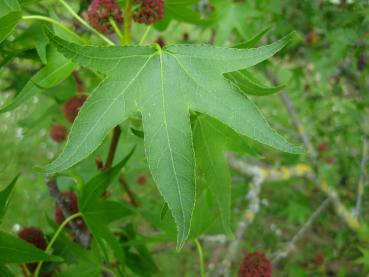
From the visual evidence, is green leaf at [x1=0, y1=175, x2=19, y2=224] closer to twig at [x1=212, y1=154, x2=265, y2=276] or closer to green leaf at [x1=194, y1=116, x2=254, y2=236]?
green leaf at [x1=194, y1=116, x2=254, y2=236]

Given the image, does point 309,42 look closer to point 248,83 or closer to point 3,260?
point 248,83

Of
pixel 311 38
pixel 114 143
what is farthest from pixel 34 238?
pixel 311 38

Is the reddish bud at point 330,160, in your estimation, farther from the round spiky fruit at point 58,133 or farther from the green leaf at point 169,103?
the green leaf at point 169,103

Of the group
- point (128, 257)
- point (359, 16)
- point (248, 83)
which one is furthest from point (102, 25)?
point (359, 16)

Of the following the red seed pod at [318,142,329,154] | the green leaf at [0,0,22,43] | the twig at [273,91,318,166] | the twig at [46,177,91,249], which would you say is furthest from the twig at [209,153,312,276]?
the green leaf at [0,0,22,43]

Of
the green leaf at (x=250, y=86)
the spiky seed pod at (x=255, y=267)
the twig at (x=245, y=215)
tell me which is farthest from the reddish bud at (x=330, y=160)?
the green leaf at (x=250, y=86)

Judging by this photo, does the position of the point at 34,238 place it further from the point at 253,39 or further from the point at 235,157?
the point at 235,157
